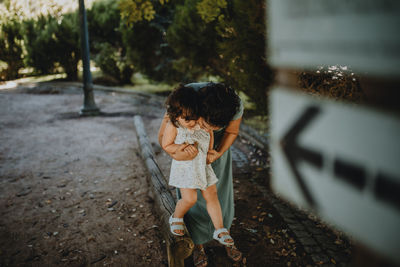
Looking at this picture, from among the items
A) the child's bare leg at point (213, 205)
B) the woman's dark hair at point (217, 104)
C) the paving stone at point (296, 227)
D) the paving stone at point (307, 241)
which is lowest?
the paving stone at point (296, 227)

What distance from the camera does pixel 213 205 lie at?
8.87 feet

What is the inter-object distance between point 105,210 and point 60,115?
662 centimetres

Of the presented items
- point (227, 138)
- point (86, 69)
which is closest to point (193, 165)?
point (227, 138)

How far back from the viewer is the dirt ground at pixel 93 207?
316cm

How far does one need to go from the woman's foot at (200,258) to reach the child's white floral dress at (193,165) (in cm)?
80

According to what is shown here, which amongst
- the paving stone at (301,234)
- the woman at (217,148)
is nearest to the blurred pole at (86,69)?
the woman at (217,148)

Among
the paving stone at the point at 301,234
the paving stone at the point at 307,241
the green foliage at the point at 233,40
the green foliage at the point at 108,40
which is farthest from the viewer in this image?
the green foliage at the point at 108,40

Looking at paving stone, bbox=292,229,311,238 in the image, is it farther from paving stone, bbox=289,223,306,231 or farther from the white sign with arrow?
the white sign with arrow

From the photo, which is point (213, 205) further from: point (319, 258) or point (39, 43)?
point (39, 43)

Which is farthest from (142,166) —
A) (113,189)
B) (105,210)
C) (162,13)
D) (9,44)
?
(9,44)

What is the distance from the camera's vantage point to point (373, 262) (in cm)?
75

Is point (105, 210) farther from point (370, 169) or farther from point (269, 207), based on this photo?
point (370, 169)

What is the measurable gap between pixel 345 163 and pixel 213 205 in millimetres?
2134

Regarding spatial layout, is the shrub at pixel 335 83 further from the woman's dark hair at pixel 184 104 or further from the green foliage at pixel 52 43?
the green foliage at pixel 52 43
